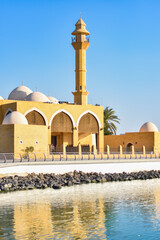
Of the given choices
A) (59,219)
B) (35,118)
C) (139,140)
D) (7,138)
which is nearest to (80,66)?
(35,118)

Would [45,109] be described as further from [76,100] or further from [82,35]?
[82,35]

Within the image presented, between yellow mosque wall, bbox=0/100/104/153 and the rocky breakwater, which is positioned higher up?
yellow mosque wall, bbox=0/100/104/153

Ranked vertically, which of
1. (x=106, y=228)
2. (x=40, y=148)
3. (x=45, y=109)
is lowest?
(x=106, y=228)

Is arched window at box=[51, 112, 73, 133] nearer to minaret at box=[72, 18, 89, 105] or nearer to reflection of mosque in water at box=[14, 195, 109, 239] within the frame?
minaret at box=[72, 18, 89, 105]

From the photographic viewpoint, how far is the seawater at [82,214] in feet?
51.7

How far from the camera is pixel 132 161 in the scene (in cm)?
3950

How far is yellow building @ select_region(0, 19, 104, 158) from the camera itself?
42.4m

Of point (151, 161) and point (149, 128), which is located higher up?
point (149, 128)

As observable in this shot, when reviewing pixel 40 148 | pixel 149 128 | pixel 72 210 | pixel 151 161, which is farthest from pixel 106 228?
pixel 149 128

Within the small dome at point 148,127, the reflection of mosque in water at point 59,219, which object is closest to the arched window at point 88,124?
the small dome at point 148,127

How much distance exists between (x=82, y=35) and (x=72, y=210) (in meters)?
31.2

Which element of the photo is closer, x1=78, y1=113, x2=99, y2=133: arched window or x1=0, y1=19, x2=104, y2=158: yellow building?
x1=0, y1=19, x2=104, y2=158: yellow building

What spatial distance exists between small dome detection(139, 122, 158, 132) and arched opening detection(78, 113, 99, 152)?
6.28 meters

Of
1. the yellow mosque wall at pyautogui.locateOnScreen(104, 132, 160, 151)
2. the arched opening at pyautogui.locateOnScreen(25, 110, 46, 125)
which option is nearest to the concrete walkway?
the yellow mosque wall at pyautogui.locateOnScreen(104, 132, 160, 151)
